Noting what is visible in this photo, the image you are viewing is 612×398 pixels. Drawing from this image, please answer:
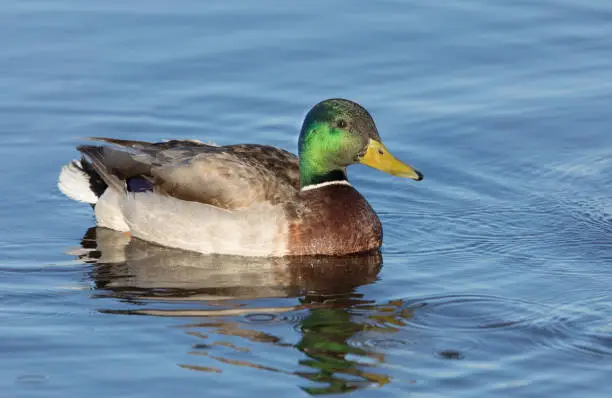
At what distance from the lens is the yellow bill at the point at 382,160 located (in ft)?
35.9

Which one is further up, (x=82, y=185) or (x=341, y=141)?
(x=341, y=141)

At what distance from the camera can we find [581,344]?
874cm

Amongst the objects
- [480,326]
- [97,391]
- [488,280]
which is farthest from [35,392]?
[488,280]

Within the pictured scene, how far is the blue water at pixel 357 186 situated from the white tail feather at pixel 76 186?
0.71ft

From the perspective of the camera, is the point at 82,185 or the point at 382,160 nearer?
the point at 382,160

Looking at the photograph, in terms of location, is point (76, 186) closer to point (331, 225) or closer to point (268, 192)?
point (268, 192)

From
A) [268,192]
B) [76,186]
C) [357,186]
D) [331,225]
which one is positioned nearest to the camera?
[268,192]

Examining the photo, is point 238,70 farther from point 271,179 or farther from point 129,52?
point 271,179

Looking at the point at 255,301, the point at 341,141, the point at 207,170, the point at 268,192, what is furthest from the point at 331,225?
the point at 255,301

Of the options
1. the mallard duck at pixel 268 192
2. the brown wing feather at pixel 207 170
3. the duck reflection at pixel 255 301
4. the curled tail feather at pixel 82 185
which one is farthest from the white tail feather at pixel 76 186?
the mallard duck at pixel 268 192

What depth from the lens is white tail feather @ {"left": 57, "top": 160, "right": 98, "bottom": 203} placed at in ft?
39.1

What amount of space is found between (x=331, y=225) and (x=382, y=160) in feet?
2.17

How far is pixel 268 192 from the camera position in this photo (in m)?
10.9

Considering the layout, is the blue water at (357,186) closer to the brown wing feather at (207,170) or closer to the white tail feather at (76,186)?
the white tail feather at (76,186)
